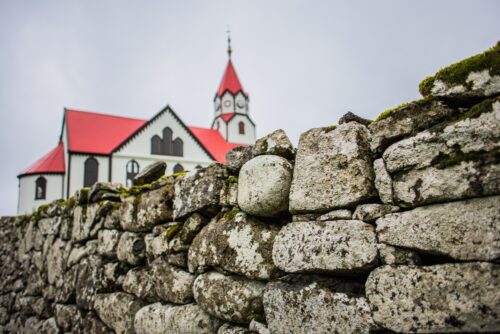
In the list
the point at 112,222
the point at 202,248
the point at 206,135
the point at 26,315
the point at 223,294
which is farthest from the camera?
the point at 206,135

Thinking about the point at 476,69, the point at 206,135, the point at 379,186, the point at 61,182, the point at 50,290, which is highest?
the point at 206,135

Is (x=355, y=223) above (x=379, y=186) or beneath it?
beneath

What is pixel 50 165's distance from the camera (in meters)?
26.8

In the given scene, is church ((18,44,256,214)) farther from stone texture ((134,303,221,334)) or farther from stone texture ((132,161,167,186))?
stone texture ((134,303,221,334))

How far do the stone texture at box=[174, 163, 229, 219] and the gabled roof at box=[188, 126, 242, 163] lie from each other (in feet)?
93.5

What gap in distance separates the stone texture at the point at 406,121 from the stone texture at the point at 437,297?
2.30 ft

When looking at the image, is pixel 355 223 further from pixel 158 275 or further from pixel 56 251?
pixel 56 251

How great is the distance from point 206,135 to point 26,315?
97.3ft

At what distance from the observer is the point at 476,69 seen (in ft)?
5.19

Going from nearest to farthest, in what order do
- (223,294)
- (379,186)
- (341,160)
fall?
(379,186) < (341,160) < (223,294)

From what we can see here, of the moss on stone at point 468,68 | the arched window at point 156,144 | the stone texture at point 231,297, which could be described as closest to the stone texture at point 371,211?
the moss on stone at point 468,68

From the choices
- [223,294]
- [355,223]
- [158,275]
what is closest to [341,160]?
[355,223]

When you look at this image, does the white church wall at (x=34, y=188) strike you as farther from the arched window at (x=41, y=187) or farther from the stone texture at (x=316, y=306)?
the stone texture at (x=316, y=306)

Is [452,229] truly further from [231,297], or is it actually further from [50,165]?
[50,165]
